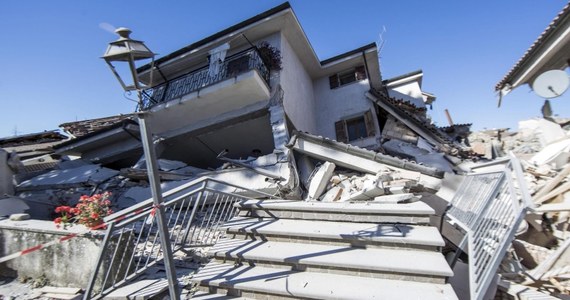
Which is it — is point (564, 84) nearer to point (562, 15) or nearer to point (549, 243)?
point (562, 15)

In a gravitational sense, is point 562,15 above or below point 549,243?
above

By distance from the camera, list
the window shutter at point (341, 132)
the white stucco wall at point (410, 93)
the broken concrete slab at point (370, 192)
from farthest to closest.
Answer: the white stucco wall at point (410, 93)
the window shutter at point (341, 132)
the broken concrete slab at point (370, 192)

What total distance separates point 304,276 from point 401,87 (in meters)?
15.3

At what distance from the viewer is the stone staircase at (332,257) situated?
2504 mm

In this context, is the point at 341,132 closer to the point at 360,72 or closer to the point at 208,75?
the point at 360,72

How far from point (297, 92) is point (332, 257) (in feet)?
30.1

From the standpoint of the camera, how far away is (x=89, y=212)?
365cm

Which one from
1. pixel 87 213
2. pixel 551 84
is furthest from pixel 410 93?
pixel 87 213

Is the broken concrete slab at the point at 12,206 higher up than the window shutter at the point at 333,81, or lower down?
lower down

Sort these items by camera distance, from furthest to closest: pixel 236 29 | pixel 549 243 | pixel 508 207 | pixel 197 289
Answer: pixel 236 29, pixel 549 243, pixel 197 289, pixel 508 207

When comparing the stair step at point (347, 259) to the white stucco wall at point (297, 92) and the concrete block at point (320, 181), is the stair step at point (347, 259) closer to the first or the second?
the concrete block at point (320, 181)

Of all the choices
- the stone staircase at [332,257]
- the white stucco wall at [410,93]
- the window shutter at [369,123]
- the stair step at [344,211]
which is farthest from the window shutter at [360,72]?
the stone staircase at [332,257]

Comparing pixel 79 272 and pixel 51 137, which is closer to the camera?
pixel 79 272

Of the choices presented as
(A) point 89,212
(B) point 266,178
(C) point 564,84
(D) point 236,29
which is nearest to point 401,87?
(C) point 564,84
